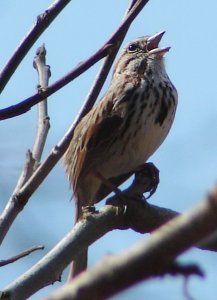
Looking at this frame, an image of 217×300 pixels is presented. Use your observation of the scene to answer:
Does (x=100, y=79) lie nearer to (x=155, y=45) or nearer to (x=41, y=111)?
(x=41, y=111)

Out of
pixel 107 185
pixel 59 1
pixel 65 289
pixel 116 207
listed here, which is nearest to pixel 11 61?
pixel 59 1

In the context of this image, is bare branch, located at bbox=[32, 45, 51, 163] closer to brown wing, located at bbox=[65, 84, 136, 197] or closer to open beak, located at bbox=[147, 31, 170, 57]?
brown wing, located at bbox=[65, 84, 136, 197]

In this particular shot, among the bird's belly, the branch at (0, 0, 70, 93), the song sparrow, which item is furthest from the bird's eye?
the branch at (0, 0, 70, 93)

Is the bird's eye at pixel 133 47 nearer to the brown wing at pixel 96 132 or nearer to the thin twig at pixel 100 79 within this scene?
the brown wing at pixel 96 132

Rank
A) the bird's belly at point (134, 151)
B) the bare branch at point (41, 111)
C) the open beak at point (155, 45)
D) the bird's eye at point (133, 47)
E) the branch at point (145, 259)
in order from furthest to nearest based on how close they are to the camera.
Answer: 1. the bird's eye at point (133, 47)
2. the open beak at point (155, 45)
3. the bird's belly at point (134, 151)
4. the bare branch at point (41, 111)
5. the branch at point (145, 259)

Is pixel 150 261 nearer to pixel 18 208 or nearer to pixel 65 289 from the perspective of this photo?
pixel 65 289

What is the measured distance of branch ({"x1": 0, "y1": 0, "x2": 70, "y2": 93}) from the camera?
1582 mm

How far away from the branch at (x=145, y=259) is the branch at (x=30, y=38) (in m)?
1.05

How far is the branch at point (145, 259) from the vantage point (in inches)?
Result: 22.4

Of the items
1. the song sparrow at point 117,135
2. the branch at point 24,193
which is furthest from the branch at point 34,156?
the song sparrow at point 117,135

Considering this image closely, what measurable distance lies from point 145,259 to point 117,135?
3255 mm

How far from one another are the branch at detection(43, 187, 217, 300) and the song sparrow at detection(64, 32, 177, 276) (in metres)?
3.04

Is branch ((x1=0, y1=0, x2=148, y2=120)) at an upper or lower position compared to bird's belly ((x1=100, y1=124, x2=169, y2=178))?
lower

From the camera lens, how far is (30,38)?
1618 millimetres
